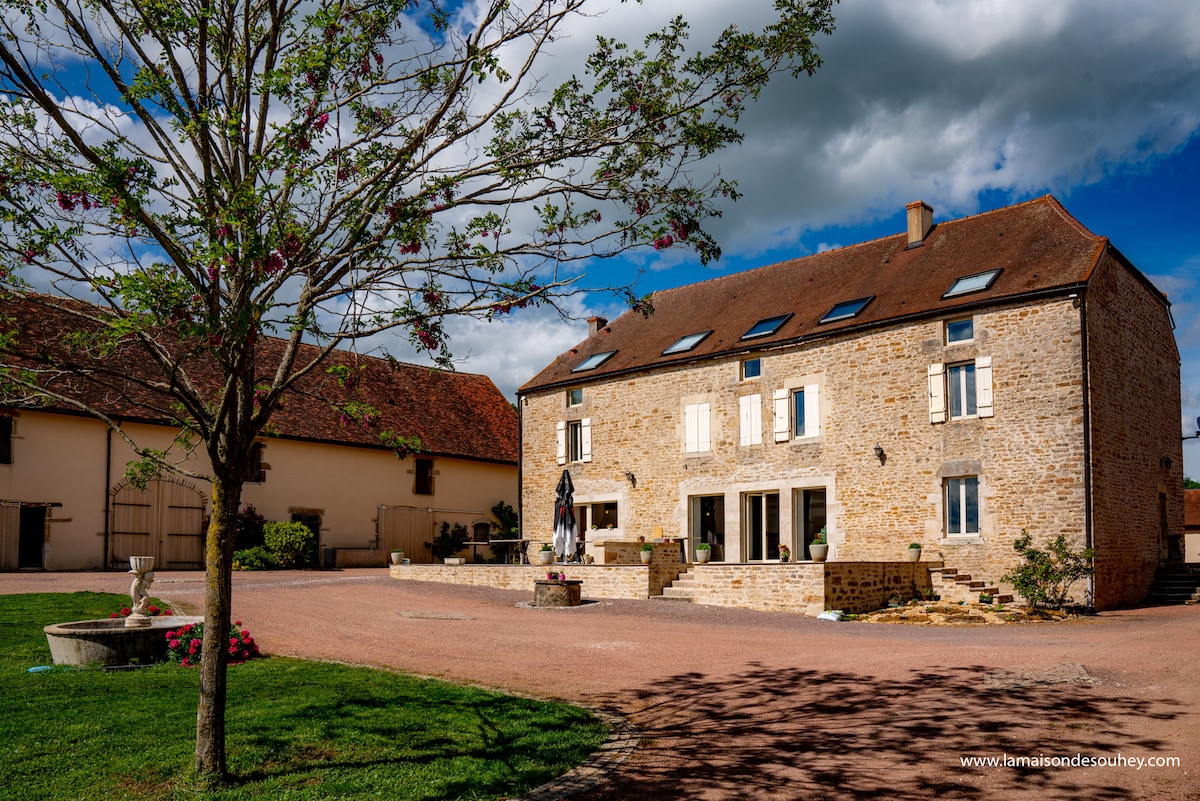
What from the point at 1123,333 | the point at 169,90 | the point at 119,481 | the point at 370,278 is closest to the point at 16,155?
the point at 169,90

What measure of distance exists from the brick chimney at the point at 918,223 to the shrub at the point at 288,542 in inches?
643

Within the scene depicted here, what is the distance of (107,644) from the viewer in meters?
8.62

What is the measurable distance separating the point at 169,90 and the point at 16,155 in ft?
3.77

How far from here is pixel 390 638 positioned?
1119cm

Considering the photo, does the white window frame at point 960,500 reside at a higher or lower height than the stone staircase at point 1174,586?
higher

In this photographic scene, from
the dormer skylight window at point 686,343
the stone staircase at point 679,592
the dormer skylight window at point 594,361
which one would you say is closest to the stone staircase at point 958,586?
the stone staircase at point 679,592

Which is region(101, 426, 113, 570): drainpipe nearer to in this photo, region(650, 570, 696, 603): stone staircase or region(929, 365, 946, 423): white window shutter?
region(650, 570, 696, 603): stone staircase

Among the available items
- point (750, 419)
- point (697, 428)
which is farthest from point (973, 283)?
point (697, 428)

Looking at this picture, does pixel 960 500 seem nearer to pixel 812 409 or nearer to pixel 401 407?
pixel 812 409

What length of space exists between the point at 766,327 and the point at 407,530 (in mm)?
13568

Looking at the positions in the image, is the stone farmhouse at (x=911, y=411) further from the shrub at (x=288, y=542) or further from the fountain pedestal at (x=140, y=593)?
the fountain pedestal at (x=140, y=593)

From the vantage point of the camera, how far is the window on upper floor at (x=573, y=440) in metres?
23.7

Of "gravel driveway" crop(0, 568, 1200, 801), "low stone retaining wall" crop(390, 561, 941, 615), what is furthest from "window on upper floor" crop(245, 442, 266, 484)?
"gravel driveway" crop(0, 568, 1200, 801)

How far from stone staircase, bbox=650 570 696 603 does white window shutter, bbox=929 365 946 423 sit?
546 centimetres
